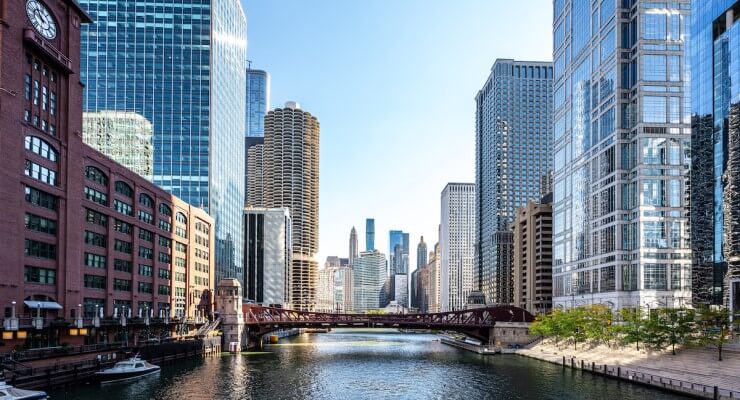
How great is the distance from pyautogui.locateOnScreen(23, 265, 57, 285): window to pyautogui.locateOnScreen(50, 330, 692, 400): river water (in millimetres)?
14433

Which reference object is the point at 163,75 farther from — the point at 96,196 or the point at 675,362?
the point at 675,362

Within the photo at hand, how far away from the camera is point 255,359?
12606cm

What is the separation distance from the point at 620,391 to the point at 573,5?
13681 centimetres

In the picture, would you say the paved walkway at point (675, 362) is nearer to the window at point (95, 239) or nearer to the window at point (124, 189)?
the window at point (95, 239)

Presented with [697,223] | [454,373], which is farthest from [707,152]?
[454,373]

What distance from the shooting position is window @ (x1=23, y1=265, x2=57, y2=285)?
83062mm

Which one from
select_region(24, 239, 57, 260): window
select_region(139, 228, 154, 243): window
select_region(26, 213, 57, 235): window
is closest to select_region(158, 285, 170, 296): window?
select_region(139, 228, 154, 243): window

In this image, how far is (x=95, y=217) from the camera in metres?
104

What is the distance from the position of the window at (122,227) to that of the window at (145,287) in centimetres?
1088

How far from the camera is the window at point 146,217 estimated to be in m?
123

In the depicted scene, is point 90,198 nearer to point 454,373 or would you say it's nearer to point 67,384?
point 67,384

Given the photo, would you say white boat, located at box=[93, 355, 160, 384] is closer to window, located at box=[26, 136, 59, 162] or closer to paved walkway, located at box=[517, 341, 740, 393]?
window, located at box=[26, 136, 59, 162]

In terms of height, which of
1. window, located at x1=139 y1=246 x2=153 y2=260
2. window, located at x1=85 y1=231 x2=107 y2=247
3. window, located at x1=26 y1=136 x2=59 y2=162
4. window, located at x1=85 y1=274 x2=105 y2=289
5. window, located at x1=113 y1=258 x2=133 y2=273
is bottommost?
window, located at x1=85 y1=274 x2=105 y2=289

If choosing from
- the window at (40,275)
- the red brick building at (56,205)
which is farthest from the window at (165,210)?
the window at (40,275)
